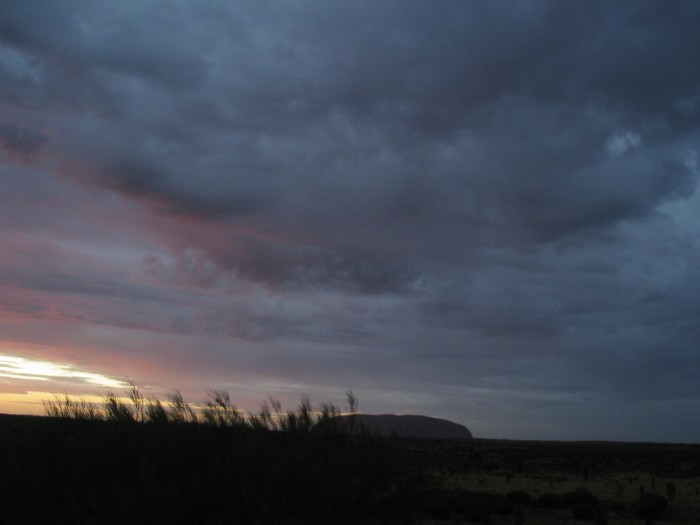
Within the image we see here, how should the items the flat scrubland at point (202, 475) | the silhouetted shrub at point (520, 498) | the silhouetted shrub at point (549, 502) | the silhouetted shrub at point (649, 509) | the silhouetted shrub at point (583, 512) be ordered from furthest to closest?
the silhouetted shrub at point (520, 498) < the silhouetted shrub at point (549, 502) < the silhouetted shrub at point (583, 512) < the silhouetted shrub at point (649, 509) < the flat scrubland at point (202, 475)

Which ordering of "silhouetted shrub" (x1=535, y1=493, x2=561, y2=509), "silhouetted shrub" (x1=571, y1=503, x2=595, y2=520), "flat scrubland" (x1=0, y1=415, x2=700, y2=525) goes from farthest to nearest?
1. "silhouetted shrub" (x1=535, y1=493, x2=561, y2=509)
2. "silhouetted shrub" (x1=571, y1=503, x2=595, y2=520)
3. "flat scrubland" (x1=0, y1=415, x2=700, y2=525)

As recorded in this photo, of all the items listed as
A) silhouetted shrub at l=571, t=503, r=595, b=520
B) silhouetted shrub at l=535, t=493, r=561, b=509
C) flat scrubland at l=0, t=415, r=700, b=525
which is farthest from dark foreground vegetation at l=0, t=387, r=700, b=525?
silhouetted shrub at l=535, t=493, r=561, b=509

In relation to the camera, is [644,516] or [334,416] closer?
[334,416]

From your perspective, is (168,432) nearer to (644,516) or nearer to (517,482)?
(644,516)

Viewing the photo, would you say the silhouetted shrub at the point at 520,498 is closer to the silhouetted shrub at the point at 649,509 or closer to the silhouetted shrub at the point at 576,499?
the silhouetted shrub at the point at 576,499

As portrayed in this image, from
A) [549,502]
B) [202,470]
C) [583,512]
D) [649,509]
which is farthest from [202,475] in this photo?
[549,502]

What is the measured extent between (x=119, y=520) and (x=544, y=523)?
836 inches

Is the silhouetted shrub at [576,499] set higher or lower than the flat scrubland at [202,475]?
lower

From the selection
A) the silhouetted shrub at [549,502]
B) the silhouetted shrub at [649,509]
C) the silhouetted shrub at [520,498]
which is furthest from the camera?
the silhouetted shrub at [520,498]

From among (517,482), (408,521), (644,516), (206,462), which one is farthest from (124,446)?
(517,482)

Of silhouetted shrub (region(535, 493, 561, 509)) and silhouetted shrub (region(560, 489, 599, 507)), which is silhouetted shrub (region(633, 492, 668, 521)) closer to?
silhouetted shrub (region(560, 489, 599, 507))

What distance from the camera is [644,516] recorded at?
3056cm

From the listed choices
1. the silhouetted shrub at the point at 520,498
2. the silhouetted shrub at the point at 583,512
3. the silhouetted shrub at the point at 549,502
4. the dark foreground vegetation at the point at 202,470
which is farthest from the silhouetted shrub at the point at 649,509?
the dark foreground vegetation at the point at 202,470

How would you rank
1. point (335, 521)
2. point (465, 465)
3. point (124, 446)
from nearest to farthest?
point (335, 521) → point (124, 446) → point (465, 465)
